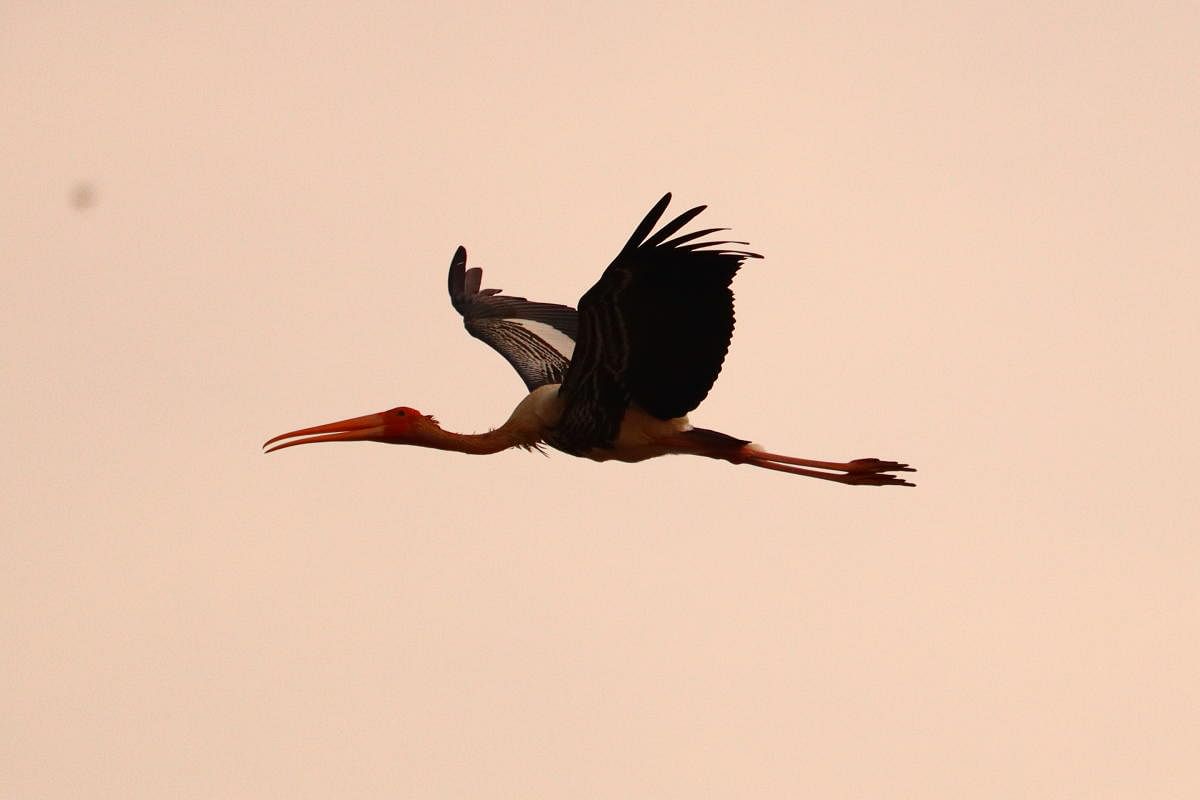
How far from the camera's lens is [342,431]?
25.5 m

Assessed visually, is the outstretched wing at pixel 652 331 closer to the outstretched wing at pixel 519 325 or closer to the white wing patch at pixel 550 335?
the outstretched wing at pixel 519 325

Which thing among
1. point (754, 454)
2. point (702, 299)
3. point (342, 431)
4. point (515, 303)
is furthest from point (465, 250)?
point (702, 299)

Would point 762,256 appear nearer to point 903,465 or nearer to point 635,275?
point 635,275

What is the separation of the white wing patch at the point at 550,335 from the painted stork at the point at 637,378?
0.25 m

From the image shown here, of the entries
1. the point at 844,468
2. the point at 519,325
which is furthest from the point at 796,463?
the point at 519,325

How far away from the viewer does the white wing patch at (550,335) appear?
92.1 feet

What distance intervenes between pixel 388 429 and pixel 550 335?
3639 mm

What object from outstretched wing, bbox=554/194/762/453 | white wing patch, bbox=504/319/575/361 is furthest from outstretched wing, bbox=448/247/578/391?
outstretched wing, bbox=554/194/762/453

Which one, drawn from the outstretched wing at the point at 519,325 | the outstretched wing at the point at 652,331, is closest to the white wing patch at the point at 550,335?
the outstretched wing at the point at 519,325

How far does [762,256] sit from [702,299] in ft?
3.89

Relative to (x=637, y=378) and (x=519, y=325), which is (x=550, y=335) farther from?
(x=637, y=378)

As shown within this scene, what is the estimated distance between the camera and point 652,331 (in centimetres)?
2147

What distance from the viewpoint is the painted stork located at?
20641 millimetres

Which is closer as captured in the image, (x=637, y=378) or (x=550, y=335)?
(x=637, y=378)
